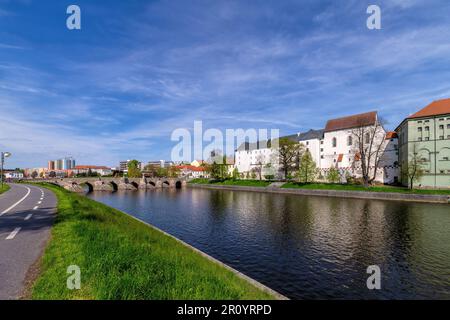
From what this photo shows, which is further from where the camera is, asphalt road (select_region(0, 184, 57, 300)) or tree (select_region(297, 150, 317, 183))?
tree (select_region(297, 150, 317, 183))

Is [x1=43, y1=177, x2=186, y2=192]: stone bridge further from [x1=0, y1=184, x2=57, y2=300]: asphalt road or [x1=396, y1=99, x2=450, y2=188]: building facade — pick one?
[x1=396, y1=99, x2=450, y2=188]: building facade

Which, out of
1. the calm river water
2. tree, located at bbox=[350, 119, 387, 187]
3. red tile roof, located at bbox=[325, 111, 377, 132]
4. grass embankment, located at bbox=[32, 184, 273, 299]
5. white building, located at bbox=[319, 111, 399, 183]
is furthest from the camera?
red tile roof, located at bbox=[325, 111, 377, 132]

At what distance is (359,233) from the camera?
23516mm

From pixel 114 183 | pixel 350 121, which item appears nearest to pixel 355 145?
pixel 350 121

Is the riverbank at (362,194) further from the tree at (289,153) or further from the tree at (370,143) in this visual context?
the tree at (370,143)

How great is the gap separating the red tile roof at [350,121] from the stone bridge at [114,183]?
71.0m

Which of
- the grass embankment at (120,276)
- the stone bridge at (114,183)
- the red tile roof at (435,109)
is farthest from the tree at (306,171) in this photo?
the grass embankment at (120,276)

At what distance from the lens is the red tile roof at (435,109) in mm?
55456

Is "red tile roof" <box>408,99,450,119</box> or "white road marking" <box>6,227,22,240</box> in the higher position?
"red tile roof" <box>408,99,450,119</box>

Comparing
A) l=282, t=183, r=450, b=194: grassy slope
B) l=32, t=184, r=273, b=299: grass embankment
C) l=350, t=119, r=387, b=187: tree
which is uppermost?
l=350, t=119, r=387, b=187: tree

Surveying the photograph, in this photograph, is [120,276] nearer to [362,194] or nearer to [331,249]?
[331,249]

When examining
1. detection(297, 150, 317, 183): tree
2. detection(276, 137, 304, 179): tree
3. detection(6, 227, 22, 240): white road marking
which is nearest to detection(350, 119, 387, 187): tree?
detection(297, 150, 317, 183): tree

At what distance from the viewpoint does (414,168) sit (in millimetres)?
53156

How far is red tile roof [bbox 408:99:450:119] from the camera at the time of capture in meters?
55.5
